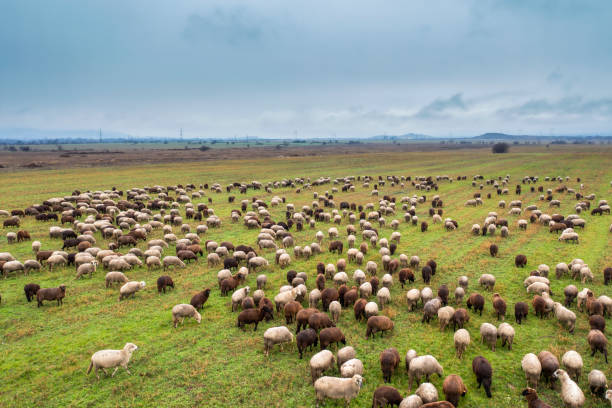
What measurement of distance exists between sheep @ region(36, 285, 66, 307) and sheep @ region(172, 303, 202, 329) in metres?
5.62

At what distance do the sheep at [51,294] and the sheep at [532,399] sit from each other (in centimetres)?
1716

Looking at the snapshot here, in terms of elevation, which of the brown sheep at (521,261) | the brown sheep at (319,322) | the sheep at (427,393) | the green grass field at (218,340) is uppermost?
the brown sheep at (521,261)

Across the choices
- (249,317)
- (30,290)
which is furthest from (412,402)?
(30,290)

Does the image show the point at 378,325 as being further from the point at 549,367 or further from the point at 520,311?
the point at 520,311

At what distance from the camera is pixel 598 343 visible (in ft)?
35.1

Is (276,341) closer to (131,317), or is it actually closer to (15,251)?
(131,317)

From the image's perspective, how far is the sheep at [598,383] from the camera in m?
9.05

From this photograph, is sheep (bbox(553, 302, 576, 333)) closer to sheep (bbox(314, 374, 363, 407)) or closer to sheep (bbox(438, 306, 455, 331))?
sheep (bbox(438, 306, 455, 331))

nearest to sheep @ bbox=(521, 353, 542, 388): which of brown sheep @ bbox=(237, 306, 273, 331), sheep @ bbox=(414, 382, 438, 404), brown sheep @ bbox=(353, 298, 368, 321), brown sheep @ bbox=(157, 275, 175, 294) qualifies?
sheep @ bbox=(414, 382, 438, 404)

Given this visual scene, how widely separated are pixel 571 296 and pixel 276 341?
12224mm

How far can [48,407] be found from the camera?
9.10 meters

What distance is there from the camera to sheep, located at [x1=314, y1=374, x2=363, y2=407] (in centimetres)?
897

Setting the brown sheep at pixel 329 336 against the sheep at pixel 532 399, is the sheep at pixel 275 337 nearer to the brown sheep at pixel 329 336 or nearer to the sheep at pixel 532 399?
the brown sheep at pixel 329 336

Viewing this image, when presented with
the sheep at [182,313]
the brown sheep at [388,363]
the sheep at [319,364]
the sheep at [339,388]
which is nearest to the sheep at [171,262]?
the sheep at [182,313]
